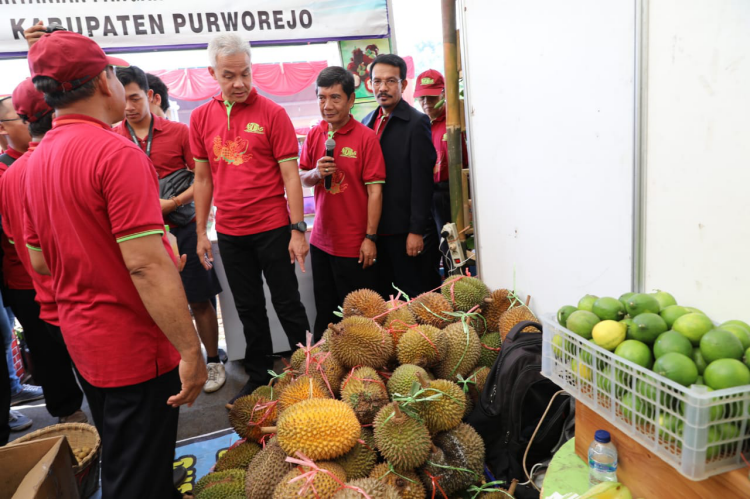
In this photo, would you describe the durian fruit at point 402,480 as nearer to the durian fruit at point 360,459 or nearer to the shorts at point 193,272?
the durian fruit at point 360,459

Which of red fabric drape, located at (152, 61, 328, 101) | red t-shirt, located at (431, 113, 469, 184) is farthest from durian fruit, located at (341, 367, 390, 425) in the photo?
red fabric drape, located at (152, 61, 328, 101)

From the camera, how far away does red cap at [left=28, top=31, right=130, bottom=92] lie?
1.26 metres

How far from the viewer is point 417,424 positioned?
1383 mm

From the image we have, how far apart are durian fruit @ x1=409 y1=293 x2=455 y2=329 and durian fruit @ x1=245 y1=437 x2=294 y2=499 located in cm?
83

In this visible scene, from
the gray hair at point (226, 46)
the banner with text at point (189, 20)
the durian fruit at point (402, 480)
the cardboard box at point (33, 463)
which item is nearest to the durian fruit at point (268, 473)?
the durian fruit at point (402, 480)

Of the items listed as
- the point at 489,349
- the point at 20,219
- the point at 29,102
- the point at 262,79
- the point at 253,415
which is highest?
the point at 262,79

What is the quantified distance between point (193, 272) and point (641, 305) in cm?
267

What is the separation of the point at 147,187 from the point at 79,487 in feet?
4.90

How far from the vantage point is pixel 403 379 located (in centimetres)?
155

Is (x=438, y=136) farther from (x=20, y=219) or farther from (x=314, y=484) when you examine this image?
(x=314, y=484)

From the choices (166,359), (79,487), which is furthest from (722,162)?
(79,487)

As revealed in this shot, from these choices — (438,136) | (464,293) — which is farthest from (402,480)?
(438,136)

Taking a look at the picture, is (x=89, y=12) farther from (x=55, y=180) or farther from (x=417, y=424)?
(x=417, y=424)

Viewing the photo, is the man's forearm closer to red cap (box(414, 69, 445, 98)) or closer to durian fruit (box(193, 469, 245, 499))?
durian fruit (box(193, 469, 245, 499))
